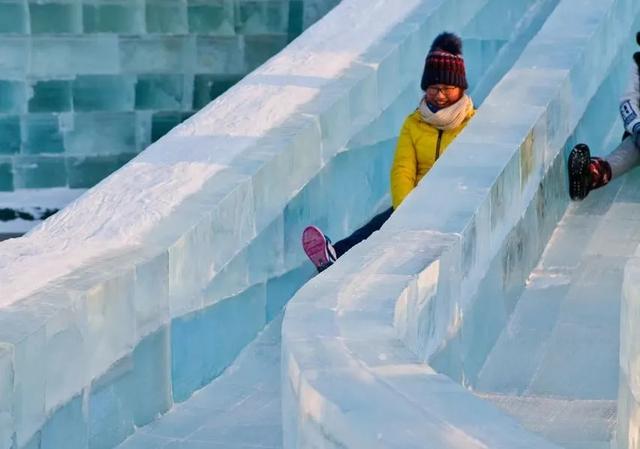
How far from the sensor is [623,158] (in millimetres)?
Result: 6980

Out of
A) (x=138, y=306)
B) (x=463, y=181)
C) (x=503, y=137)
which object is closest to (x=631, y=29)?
(x=503, y=137)

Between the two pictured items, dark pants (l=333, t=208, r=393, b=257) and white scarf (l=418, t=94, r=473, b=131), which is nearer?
dark pants (l=333, t=208, r=393, b=257)

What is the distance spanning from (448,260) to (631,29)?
388 centimetres

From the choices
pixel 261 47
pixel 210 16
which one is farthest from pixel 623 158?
pixel 210 16

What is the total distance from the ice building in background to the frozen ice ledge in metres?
2.48

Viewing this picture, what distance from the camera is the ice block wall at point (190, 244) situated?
456 centimetres

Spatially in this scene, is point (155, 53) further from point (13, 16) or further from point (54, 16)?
point (13, 16)

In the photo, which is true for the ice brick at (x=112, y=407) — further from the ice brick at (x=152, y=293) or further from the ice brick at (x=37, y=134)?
the ice brick at (x=37, y=134)

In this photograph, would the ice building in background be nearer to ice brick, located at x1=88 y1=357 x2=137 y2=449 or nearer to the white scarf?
the white scarf

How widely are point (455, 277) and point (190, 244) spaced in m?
0.85

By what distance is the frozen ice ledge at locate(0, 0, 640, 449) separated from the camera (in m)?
3.69

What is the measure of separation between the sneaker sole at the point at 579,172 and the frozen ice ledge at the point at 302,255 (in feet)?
0.17

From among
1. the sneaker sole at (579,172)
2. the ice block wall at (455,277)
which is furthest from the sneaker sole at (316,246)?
the sneaker sole at (579,172)

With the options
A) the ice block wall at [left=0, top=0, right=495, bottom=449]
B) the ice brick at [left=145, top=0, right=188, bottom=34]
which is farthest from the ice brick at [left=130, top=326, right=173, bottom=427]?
the ice brick at [left=145, top=0, right=188, bottom=34]
